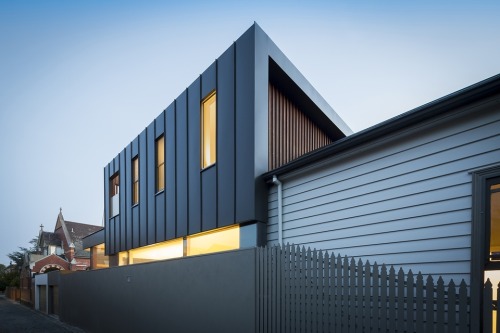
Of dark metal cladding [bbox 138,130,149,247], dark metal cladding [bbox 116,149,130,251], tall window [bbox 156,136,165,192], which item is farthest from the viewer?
dark metal cladding [bbox 116,149,130,251]

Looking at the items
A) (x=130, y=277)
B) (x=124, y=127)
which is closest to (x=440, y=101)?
(x=130, y=277)

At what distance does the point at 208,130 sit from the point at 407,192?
A: 19.5ft

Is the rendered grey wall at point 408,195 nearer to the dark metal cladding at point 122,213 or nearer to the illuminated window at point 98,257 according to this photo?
the dark metal cladding at point 122,213

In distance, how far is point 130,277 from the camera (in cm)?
1153

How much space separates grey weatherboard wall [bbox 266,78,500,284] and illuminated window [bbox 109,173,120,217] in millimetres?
11682

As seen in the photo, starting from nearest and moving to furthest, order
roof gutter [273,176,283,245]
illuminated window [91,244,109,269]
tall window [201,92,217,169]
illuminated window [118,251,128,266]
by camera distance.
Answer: roof gutter [273,176,283,245] < tall window [201,92,217,169] < illuminated window [118,251,128,266] < illuminated window [91,244,109,269]

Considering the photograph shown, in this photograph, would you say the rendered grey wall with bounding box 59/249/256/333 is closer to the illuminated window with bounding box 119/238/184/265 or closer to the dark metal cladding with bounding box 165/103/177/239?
the illuminated window with bounding box 119/238/184/265

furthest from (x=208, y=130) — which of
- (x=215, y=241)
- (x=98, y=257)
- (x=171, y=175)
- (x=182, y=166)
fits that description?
(x=98, y=257)

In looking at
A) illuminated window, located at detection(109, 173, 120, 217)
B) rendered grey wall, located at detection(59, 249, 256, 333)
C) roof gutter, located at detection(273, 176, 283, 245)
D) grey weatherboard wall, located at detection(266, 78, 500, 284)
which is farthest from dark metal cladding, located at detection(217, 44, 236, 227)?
illuminated window, located at detection(109, 173, 120, 217)

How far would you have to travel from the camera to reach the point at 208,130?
10.4m

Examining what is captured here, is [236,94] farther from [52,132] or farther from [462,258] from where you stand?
[52,132]

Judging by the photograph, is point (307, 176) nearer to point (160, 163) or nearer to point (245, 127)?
point (245, 127)

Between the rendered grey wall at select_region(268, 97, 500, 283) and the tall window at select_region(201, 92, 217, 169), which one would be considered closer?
the rendered grey wall at select_region(268, 97, 500, 283)

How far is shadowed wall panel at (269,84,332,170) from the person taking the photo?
932 cm
